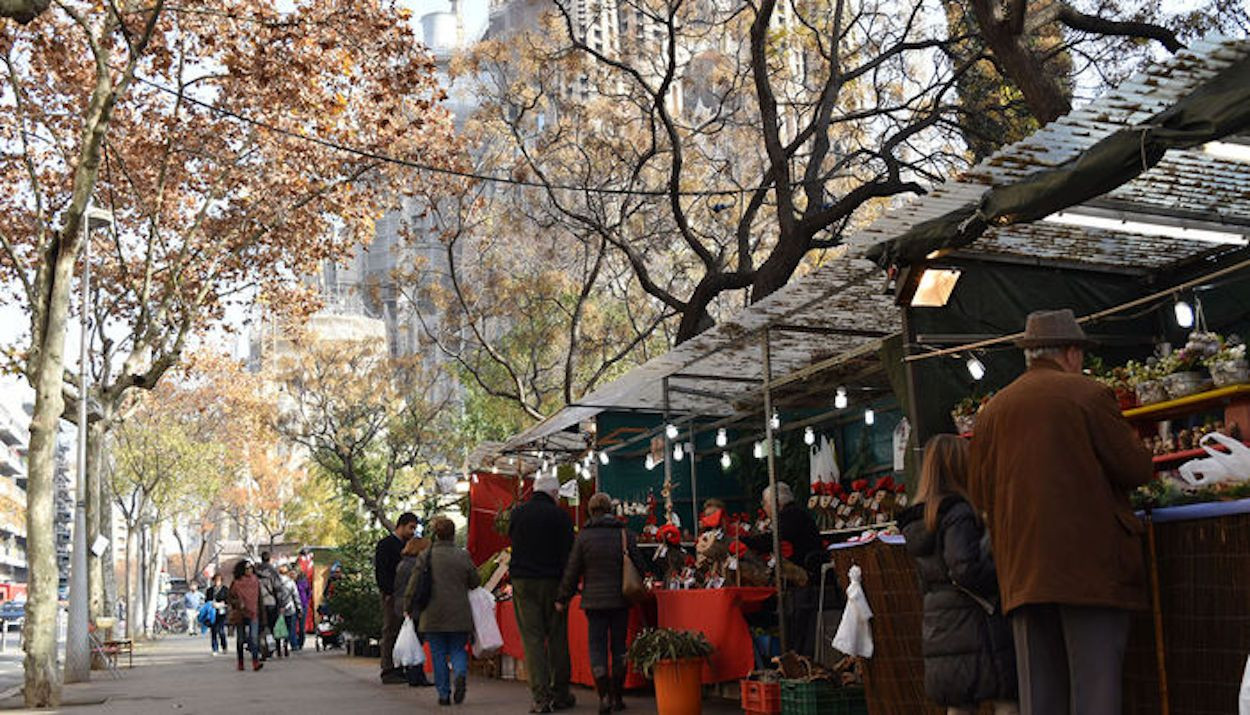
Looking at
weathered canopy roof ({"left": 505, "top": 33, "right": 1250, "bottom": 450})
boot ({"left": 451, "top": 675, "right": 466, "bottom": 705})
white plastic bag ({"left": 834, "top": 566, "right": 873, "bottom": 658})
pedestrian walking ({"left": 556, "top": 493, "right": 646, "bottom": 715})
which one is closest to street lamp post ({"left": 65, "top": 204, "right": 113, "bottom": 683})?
boot ({"left": 451, "top": 675, "right": 466, "bottom": 705})

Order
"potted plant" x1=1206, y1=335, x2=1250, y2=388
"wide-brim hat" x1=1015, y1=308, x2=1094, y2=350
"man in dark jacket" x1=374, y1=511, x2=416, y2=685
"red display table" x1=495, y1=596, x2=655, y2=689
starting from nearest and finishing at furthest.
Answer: "wide-brim hat" x1=1015, y1=308, x2=1094, y2=350
"potted plant" x1=1206, y1=335, x2=1250, y2=388
"red display table" x1=495, y1=596, x2=655, y2=689
"man in dark jacket" x1=374, y1=511, x2=416, y2=685

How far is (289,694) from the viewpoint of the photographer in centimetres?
1484

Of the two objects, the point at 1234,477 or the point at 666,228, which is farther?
the point at 666,228

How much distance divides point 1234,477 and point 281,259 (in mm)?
→ 21120

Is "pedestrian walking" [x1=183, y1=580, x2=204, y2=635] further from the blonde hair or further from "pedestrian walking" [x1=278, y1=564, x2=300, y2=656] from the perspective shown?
the blonde hair

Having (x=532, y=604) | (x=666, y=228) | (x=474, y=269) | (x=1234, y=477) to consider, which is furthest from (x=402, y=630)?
(x=474, y=269)

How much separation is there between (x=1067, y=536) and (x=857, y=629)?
3.08 meters

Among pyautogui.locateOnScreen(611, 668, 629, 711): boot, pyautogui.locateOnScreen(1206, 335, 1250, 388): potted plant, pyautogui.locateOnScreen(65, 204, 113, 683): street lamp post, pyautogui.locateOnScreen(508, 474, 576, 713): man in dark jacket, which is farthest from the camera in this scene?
pyautogui.locateOnScreen(65, 204, 113, 683): street lamp post

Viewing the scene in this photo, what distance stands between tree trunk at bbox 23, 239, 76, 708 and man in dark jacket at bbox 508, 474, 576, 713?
240 inches

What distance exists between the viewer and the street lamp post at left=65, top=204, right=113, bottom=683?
56.7 feet

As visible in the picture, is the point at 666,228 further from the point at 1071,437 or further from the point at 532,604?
the point at 1071,437

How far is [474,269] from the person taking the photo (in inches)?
1478

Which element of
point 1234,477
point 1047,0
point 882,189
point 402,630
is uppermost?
point 1047,0

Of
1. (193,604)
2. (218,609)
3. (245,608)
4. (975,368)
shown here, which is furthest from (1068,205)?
(193,604)
